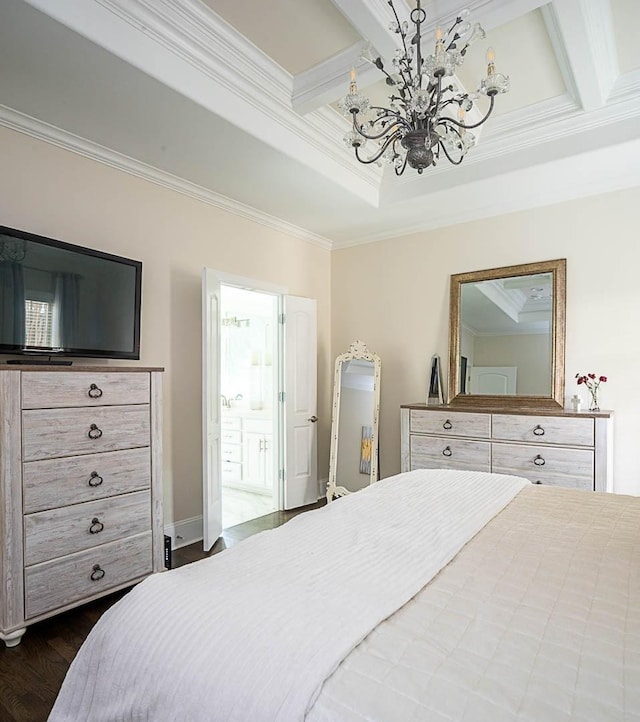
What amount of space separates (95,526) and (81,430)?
51cm

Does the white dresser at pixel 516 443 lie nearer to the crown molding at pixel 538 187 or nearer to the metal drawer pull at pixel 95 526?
the crown molding at pixel 538 187

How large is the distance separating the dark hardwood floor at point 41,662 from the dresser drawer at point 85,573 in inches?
5.5

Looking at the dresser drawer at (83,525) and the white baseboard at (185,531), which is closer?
the dresser drawer at (83,525)

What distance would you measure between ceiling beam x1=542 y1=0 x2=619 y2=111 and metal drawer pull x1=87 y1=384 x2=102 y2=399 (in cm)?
283

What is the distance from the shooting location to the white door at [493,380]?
148 inches

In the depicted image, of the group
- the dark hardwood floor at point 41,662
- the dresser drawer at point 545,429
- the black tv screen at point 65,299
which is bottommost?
the dark hardwood floor at point 41,662

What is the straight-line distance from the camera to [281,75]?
8.84ft

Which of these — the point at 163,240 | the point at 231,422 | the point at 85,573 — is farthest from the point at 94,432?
the point at 231,422

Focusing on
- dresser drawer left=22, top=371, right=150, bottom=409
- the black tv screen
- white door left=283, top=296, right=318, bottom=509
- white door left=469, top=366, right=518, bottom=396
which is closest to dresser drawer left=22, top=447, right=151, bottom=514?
dresser drawer left=22, top=371, right=150, bottom=409

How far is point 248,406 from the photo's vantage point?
5793 mm

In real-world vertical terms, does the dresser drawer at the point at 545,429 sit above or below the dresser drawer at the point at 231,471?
above

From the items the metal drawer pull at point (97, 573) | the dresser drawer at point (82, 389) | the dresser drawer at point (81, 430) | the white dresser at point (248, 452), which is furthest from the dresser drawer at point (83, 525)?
the white dresser at point (248, 452)

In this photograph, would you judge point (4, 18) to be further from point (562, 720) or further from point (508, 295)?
point (508, 295)

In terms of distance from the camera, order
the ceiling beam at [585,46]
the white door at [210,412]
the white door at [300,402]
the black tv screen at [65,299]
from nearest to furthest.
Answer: the ceiling beam at [585,46] → the black tv screen at [65,299] → the white door at [210,412] → the white door at [300,402]
